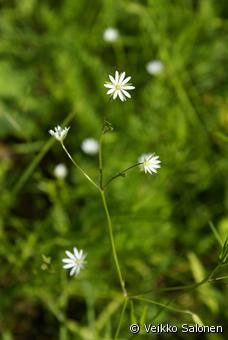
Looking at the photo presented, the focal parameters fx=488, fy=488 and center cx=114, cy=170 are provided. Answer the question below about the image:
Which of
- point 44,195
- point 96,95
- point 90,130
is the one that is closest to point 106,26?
point 96,95

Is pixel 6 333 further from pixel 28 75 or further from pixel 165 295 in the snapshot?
pixel 28 75

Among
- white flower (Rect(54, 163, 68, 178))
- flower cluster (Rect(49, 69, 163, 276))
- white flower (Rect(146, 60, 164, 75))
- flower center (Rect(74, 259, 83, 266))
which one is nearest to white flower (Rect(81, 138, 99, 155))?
flower cluster (Rect(49, 69, 163, 276))

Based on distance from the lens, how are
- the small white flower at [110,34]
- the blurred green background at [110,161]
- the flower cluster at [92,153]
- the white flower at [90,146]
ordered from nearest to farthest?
the flower cluster at [92,153]
the blurred green background at [110,161]
the white flower at [90,146]
the small white flower at [110,34]

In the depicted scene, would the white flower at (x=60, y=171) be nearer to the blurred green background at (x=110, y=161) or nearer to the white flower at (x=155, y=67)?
the blurred green background at (x=110, y=161)

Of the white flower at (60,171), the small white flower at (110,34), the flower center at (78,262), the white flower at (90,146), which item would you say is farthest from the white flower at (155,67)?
the flower center at (78,262)

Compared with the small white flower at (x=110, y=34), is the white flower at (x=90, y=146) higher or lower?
lower

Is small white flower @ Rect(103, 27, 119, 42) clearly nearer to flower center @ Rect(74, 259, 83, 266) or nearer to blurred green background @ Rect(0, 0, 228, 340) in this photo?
blurred green background @ Rect(0, 0, 228, 340)
